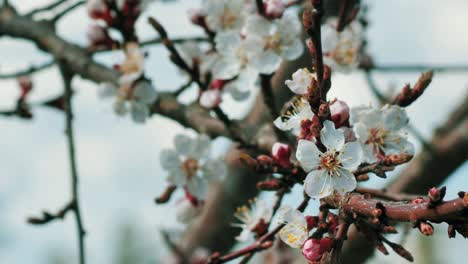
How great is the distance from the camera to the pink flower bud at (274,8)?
1.80m

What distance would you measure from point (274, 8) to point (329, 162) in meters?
0.66

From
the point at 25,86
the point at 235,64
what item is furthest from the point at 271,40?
the point at 25,86

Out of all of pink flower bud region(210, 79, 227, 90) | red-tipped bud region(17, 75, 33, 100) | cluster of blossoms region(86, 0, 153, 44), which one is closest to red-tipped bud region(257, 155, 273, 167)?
pink flower bud region(210, 79, 227, 90)

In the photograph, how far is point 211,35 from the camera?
6.96ft

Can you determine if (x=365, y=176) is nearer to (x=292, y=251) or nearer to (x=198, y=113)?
(x=198, y=113)

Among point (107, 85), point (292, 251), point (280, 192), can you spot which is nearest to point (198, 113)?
point (107, 85)

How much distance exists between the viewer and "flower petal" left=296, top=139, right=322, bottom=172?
4.17 feet

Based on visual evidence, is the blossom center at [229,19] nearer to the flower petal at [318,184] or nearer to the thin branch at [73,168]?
the thin branch at [73,168]

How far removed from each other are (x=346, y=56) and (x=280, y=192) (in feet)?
1.90

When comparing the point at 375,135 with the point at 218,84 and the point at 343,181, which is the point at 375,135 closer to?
the point at 343,181

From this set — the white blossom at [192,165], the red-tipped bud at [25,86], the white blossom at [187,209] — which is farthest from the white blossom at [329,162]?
the red-tipped bud at [25,86]

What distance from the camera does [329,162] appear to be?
1.29 metres

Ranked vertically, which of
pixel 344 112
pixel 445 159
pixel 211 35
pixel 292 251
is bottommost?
pixel 292 251

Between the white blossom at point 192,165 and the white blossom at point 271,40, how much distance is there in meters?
0.34
